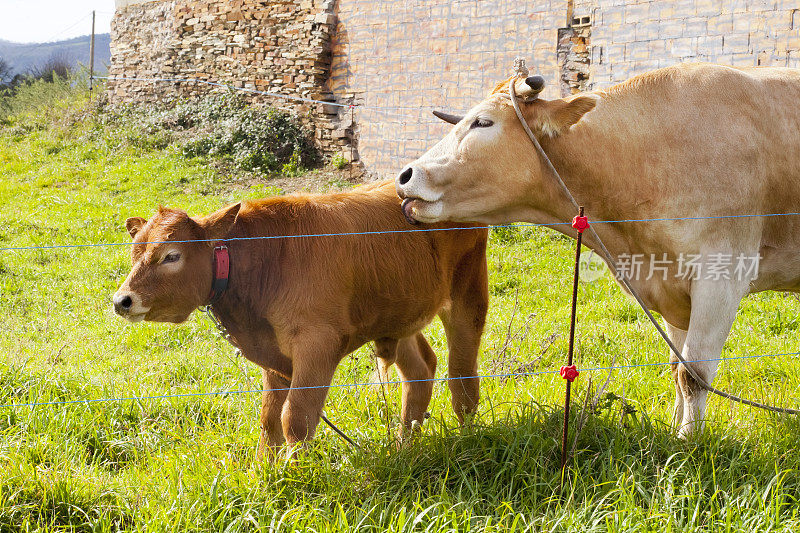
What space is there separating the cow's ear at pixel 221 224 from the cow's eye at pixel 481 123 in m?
1.07

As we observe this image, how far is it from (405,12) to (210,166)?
396 cm

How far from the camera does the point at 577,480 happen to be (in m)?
3.08

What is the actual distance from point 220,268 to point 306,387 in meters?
0.63

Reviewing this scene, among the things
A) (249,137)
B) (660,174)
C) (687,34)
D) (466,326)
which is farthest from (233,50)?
(660,174)

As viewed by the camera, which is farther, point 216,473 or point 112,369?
point 112,369

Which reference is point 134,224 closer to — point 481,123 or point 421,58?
point 481,123

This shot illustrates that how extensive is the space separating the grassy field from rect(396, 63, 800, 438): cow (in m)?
0.43

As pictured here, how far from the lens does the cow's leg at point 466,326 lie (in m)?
4.02

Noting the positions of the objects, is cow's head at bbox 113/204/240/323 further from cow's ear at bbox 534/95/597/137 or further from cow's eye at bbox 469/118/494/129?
cow's ear at bbox 534/95/597/137

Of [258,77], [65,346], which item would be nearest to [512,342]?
[65,346]

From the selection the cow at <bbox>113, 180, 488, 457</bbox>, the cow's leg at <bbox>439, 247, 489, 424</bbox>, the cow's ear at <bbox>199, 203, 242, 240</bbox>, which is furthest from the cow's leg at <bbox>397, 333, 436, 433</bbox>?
the cow's ear at <bbox>199, 203, 242, 240</bbox>

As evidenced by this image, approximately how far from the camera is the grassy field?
2.93m

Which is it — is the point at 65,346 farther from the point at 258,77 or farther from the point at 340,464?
the point at 258,77

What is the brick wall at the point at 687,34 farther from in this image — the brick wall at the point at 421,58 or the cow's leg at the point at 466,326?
the cow's leg at the point at 466,326
